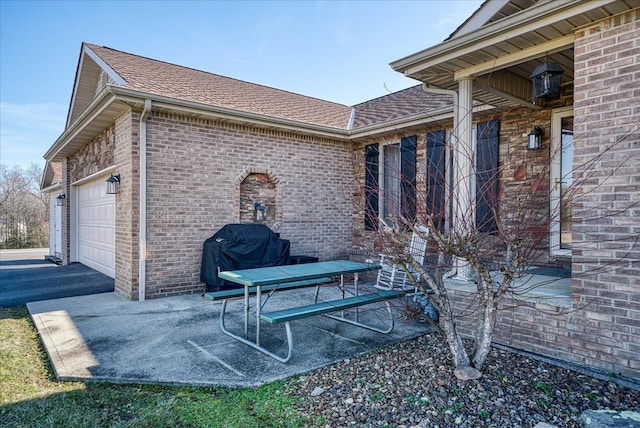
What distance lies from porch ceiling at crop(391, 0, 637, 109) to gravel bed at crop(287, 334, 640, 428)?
315cm

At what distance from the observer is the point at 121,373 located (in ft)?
11.2

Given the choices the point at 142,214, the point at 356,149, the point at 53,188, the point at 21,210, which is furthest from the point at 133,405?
the point at 21,210

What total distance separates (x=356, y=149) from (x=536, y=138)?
434 cm

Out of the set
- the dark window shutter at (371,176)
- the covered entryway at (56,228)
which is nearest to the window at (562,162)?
the dark window shutter at (371,176)

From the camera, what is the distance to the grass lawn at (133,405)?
2637mm

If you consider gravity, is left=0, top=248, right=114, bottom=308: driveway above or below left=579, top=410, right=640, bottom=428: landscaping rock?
below

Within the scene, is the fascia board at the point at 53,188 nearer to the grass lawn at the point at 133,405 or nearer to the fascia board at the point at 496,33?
the grass lawn at the point at 133,405

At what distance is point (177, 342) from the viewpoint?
4250mm

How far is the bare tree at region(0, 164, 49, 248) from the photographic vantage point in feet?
62.4

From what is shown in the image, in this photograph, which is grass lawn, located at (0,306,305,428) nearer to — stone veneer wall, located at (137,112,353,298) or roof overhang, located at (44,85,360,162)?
stone veneer wall, located at (137,112,353,298)

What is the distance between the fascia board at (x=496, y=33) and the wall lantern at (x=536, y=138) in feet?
7.77

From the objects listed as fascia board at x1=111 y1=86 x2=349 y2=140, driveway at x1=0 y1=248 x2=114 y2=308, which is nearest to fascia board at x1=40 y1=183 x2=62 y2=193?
driveway at x1=0 y1=248 x2=114 y2=308

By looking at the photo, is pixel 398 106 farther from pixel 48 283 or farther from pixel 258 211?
pixel 48 283

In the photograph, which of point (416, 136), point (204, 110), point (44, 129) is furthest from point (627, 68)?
point (44, 129)
